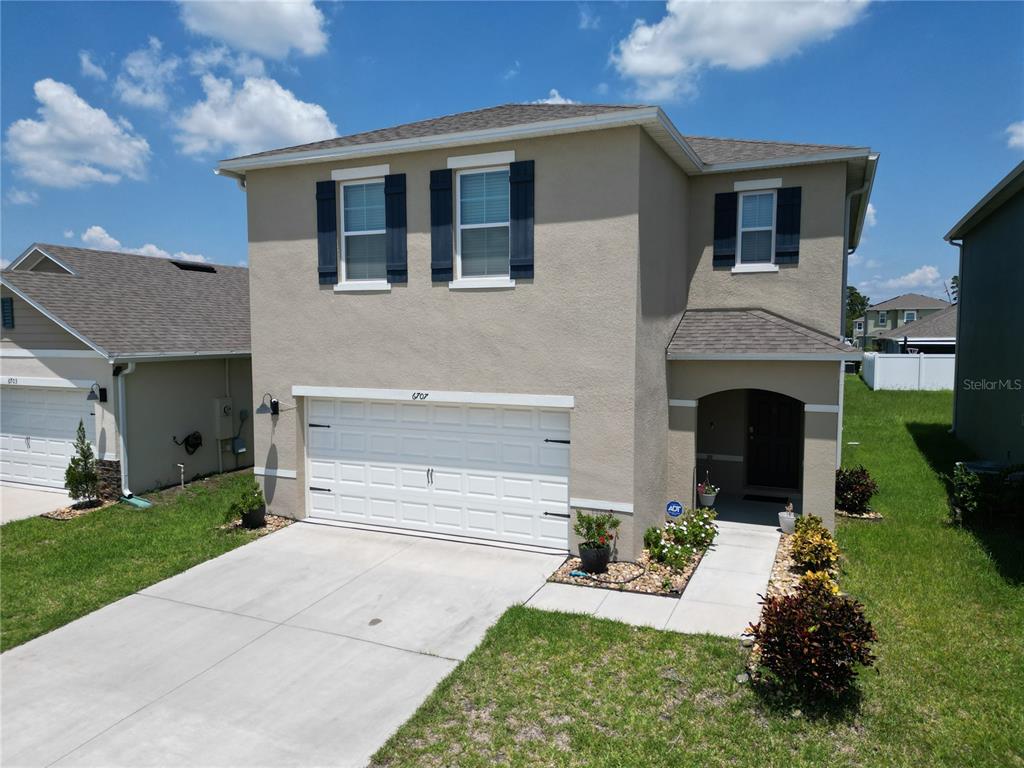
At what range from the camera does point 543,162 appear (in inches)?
378

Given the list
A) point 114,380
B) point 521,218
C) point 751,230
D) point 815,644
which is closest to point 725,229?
point 751,230

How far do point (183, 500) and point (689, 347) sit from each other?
9910 mm

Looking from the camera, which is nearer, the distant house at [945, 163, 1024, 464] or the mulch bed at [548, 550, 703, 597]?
the mulch bed at [548, 550, 703, 597]

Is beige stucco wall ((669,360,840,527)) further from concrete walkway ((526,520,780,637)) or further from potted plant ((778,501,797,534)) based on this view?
concrete walkway ((526,520,780,637))

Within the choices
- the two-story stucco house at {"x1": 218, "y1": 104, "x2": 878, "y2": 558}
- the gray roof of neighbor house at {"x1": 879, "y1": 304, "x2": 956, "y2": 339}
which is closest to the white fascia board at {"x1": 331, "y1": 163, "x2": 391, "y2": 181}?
the two-story stucco house at {"x1": 218, "y1": 104, "x2": 878, "y2": 558}

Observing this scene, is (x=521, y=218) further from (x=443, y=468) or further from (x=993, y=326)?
(x=993, y=326)

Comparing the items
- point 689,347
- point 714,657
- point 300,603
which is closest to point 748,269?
point 689,347

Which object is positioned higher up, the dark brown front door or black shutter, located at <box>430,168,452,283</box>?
black shutter, located at <box>430,168,452,283</box>

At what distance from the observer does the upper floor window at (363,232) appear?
428 inches

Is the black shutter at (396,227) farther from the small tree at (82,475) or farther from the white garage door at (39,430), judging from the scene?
the white garage door at (39,430)

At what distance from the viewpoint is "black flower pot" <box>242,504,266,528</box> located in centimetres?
1128

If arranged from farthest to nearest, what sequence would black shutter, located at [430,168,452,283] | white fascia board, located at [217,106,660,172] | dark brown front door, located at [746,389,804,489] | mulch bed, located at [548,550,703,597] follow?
dark brown front door, located at [746,389,804,489], black shutter, located at [430,168,452,283], white fascia board, located at [217,106,660,172], mulch bed, located at [548,550,703,597]

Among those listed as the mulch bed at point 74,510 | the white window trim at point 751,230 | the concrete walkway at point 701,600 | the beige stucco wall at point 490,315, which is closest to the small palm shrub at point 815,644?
the concrete walkway at point 701,600

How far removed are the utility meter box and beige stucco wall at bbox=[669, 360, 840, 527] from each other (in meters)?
9.97
